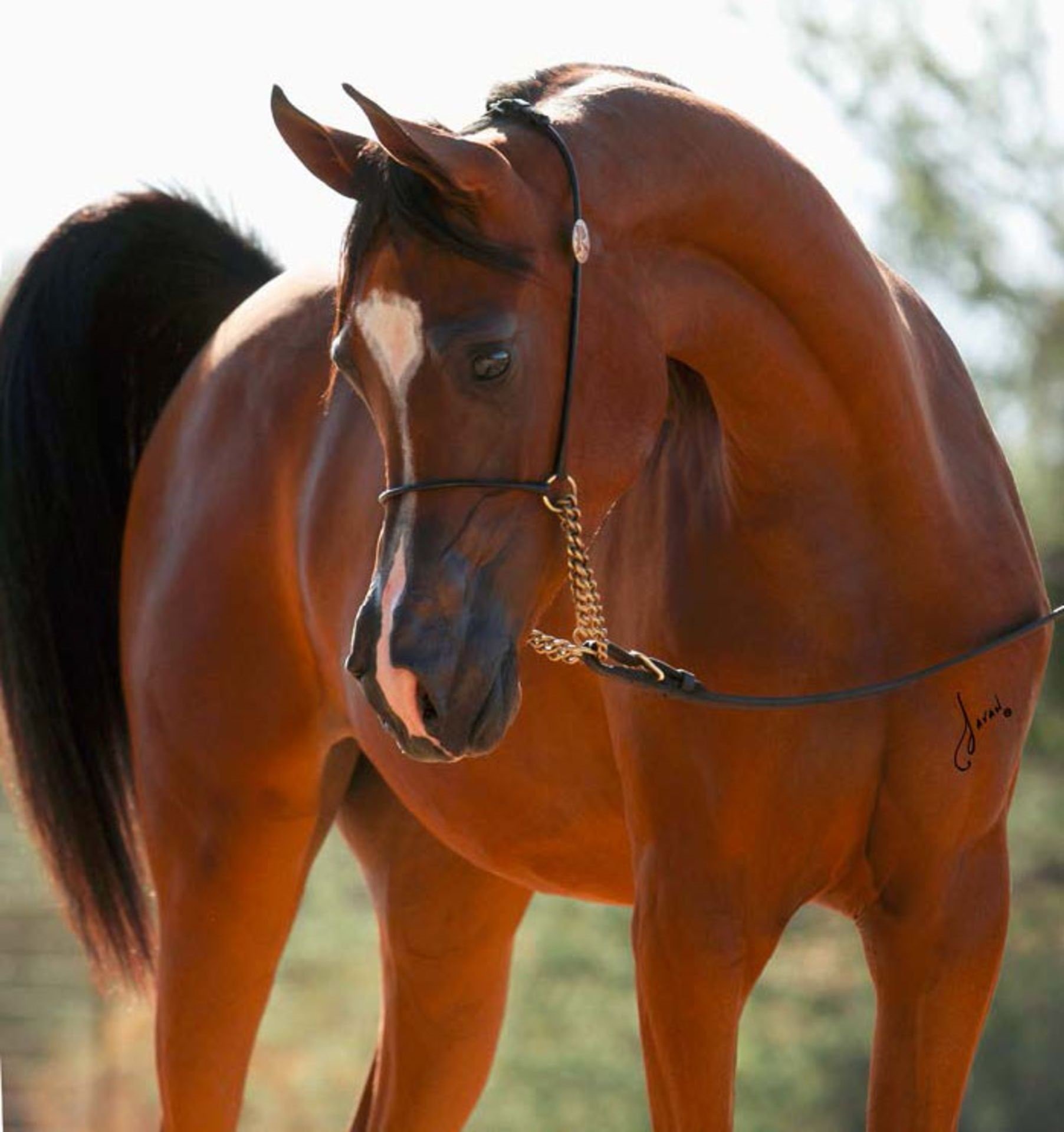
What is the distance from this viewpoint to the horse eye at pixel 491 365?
2.26 metres

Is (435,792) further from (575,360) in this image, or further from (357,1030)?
(357,1030)

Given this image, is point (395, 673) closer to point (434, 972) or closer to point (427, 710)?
point (427, 710)

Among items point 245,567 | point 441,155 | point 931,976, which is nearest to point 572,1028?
point 245,567

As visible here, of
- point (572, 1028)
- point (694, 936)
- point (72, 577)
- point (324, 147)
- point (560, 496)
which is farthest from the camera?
point (572, 1028)

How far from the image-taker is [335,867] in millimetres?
13891

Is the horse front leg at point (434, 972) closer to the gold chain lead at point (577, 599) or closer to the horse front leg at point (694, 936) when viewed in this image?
the horse front leg at point (694, 936)

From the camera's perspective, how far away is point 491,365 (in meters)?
2.26

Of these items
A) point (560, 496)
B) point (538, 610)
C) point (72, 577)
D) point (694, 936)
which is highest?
point (560, 496)

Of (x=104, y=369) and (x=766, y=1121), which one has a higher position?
(x=104, y=369)

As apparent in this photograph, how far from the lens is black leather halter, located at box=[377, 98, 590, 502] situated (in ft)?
7.45

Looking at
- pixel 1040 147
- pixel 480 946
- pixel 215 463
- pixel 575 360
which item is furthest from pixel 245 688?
pixel 1040 147

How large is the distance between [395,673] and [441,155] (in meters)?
0.58

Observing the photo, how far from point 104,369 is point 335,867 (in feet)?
33.3

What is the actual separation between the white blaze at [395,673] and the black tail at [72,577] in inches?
73.8
